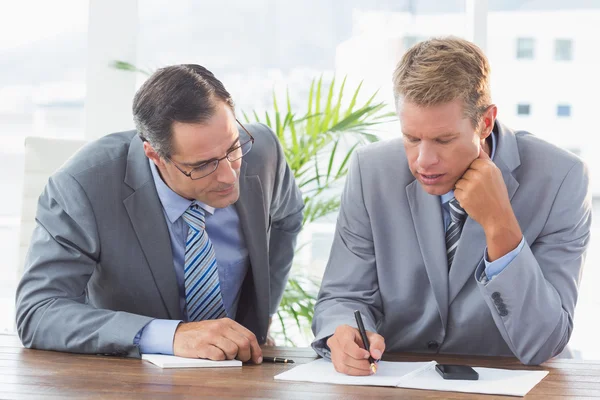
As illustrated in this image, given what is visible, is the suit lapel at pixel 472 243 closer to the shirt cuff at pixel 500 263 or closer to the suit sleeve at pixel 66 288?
the shirt cuff at pixel 500 263

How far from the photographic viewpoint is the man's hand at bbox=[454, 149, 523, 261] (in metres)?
1.86

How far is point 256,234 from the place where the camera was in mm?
2268

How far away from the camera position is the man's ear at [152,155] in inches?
84.0

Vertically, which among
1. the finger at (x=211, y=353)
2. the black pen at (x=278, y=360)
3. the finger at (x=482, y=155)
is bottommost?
the black pen at (x=278, y=360)

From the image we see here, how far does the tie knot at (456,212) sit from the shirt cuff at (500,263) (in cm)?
24

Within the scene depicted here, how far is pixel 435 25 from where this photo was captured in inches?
169

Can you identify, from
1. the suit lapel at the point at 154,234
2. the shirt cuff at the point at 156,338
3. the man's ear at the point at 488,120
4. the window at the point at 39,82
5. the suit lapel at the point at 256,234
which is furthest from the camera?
the window at the point at 39,82

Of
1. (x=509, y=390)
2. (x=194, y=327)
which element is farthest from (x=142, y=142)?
(x=509, y=390)

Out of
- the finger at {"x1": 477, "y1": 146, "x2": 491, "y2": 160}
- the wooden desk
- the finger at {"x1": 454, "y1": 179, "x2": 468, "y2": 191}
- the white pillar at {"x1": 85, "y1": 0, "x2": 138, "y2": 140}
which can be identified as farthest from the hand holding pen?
the white pillar at {"x1": 85, "y1": 0, "x2": 138, "y2": 140}

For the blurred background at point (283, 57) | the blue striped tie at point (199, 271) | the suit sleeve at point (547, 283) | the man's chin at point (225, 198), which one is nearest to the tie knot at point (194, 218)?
the blue striped tie at point (199, 271)

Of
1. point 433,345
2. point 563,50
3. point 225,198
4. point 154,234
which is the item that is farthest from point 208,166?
point 563,50

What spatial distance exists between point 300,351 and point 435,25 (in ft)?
9.17

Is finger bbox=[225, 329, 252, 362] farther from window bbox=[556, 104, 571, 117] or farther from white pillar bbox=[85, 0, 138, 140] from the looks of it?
window bbox=[556, 104, 571, 117]

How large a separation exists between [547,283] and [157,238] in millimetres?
1066
